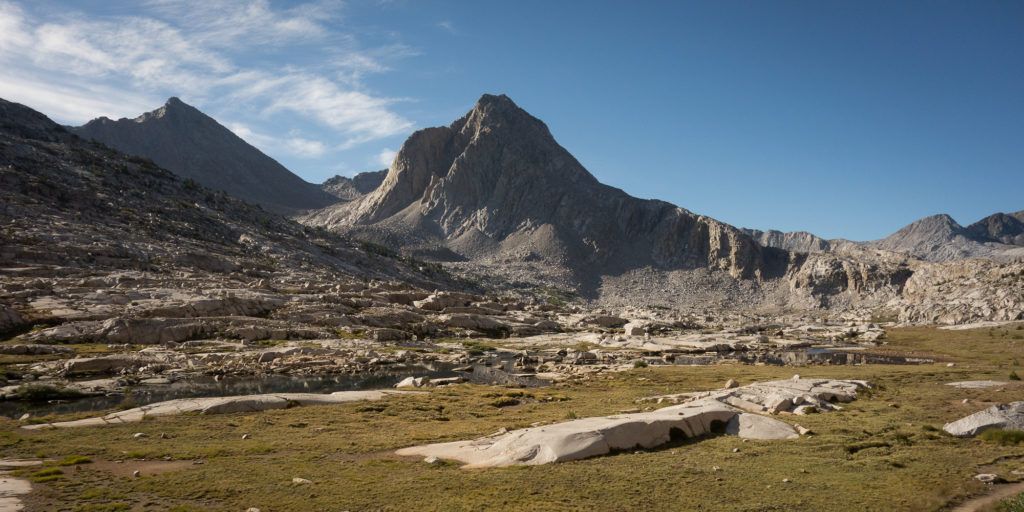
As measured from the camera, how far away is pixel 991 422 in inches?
831

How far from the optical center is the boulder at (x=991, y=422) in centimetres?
2077

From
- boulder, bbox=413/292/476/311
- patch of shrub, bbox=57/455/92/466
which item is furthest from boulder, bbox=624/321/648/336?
patch of shrub, bbox=57/455/92/466

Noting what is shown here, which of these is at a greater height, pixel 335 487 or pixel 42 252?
pixel 42 252

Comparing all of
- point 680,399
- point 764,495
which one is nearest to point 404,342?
point 680,399

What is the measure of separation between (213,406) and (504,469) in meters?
22.4

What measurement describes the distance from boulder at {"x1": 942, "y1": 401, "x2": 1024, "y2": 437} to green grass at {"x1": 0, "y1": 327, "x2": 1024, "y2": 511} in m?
0.88

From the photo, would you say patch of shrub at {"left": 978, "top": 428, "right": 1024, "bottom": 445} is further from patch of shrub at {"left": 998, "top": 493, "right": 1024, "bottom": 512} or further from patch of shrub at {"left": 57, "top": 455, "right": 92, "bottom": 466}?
patch of shrub at {"left": 57, "top": 455, "right": 92, "bottom": 466}

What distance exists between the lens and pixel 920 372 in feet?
147

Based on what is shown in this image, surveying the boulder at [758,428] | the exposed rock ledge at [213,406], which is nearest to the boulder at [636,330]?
the exposed rock ledge at [213,406]

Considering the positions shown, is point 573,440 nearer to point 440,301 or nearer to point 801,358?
point 801,358

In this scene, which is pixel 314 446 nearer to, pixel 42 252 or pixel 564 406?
pixel 564 406

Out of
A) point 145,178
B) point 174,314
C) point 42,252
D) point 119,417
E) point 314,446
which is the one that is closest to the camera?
point 314,446

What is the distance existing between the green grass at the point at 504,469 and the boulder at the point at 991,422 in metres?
0.88

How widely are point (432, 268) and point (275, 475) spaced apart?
16347 centimetres
